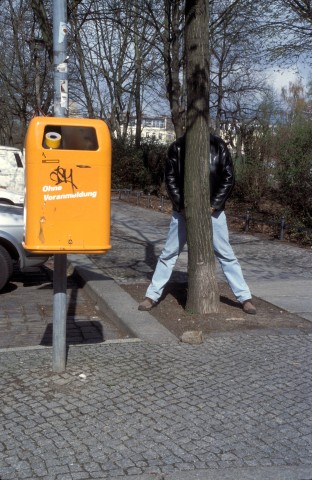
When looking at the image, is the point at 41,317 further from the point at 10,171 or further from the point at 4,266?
the point at 10,171

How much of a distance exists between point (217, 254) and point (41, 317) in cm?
204

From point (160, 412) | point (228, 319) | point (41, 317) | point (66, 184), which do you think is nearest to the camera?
point (160, 412)

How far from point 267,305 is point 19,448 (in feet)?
12.6

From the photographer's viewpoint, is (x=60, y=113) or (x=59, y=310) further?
(x=60, y=113)

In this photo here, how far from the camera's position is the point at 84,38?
88.3ft

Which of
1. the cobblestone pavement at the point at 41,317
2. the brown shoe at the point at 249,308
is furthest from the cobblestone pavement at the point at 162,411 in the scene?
the brown shoe at the point at 249,308

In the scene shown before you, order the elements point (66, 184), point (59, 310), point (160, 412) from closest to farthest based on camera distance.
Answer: point (160, 412)
point (66, 184)
point (59, 310)

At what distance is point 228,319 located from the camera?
5.98m

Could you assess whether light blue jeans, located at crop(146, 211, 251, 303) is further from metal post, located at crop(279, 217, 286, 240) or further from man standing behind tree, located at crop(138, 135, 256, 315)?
metal post, located at crop(279, 217, 286, 240)

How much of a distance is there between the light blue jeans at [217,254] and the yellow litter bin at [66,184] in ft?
7.40

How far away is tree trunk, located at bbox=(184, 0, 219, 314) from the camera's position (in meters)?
6.04

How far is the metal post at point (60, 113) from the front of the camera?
14.4 feet

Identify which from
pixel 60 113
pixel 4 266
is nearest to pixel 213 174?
pixel 60 113

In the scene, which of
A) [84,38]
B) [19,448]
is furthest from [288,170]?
[84,38]
